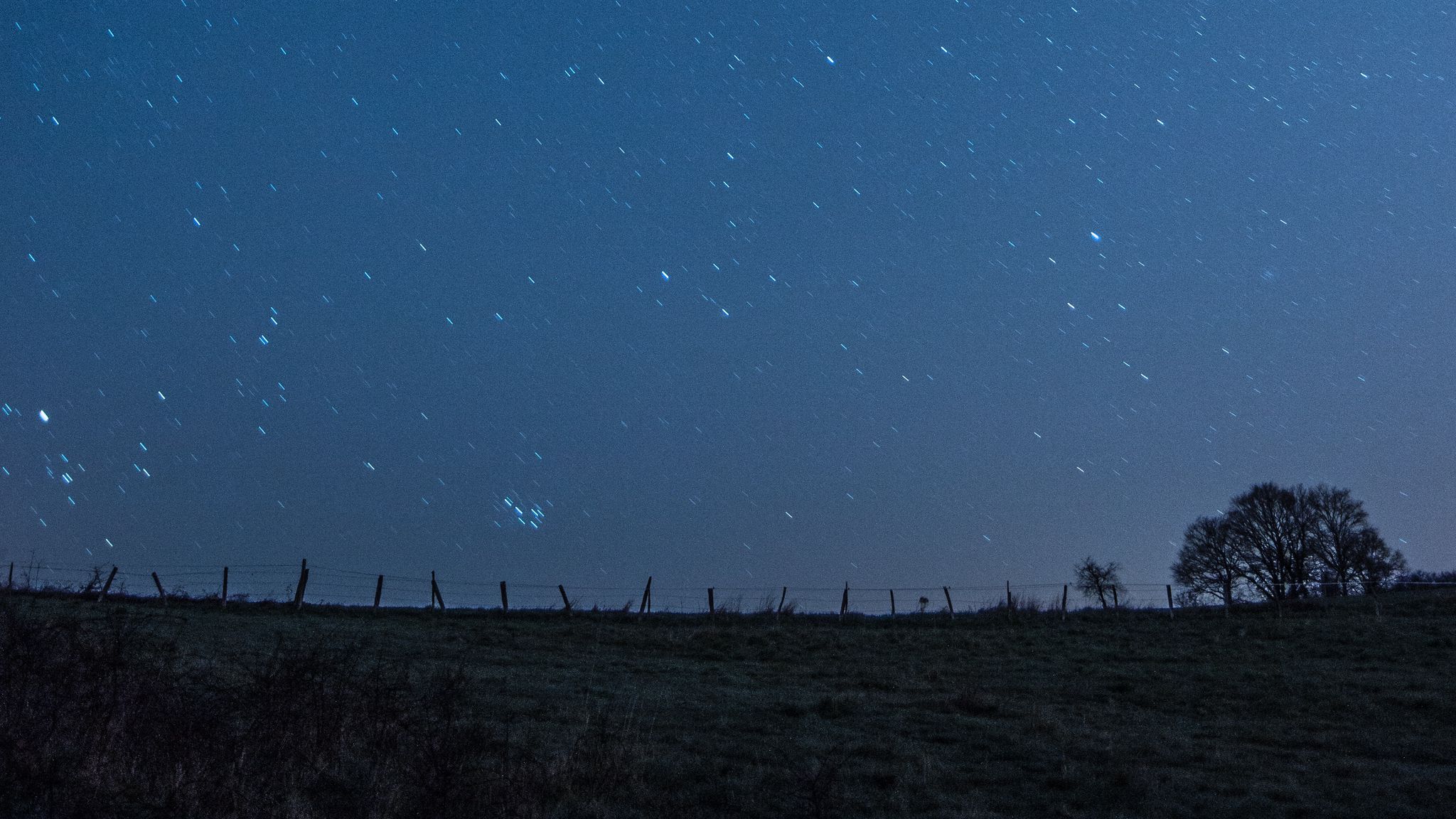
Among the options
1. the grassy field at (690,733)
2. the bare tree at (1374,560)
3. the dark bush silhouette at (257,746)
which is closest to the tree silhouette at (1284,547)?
the bare tree at (1374,560)

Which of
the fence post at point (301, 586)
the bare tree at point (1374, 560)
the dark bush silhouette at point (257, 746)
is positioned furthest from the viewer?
the bare tree at point (1374, 560)

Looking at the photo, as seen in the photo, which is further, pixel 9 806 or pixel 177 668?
pixel 177 668

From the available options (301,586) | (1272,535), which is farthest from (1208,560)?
(301,586)

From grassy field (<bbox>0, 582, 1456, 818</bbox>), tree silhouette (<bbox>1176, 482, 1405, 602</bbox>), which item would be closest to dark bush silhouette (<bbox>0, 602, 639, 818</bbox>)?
grassy field (<bbox>0, 582, 1456, 818</bbox>)

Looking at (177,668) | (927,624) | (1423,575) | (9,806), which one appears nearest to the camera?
(9,806)

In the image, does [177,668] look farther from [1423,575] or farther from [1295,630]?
[1423,575]

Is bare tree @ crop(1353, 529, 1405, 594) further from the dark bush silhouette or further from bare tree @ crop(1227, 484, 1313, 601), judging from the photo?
the dark bush silhouette

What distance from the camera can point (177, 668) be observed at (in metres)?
13.4

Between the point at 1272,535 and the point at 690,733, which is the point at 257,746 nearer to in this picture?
the point at 690,733

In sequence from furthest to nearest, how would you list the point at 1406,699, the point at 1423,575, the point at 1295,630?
the point at 1423,575 < the point at 1295,630 < the point at 1406,699

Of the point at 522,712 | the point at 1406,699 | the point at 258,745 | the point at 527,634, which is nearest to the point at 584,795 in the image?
the point at 258,745

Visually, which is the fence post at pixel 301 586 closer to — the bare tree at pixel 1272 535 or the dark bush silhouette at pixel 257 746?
the dark bush silhouette at pixel 257 746

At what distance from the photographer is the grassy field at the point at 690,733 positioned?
8.22 meters

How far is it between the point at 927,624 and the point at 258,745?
33.0 meters
